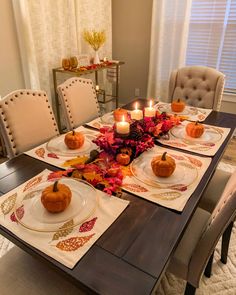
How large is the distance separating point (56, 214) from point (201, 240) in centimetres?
56

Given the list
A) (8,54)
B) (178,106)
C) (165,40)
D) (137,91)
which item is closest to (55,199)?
(178,106)

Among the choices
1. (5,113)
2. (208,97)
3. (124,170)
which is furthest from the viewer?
(208,97)

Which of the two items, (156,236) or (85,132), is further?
(85,132)

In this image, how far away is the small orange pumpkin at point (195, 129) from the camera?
1.50m

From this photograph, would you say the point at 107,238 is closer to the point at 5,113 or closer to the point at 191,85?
the point at 5,113

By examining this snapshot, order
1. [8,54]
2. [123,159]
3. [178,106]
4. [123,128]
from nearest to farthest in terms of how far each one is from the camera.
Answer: [123,159] < [123,128] < [178,106] < [8,54]

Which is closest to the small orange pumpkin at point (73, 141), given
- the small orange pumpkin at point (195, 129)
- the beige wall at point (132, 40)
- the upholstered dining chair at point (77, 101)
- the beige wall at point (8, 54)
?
the upholstered dining chair at point (77, 101)

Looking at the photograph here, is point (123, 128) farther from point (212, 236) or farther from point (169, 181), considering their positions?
point (212, 236)

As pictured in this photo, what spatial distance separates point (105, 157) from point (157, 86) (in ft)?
8.17

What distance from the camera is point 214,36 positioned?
3.14m

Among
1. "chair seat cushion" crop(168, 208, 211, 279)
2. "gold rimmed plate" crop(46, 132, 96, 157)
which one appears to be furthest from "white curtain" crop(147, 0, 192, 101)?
"chair seat cushion" crop(168, 208, 211, 279)

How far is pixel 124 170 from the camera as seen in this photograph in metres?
1.20

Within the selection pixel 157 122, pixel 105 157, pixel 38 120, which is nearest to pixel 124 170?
pixel 105 157

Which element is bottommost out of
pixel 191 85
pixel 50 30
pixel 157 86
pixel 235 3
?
pixel 157 86
